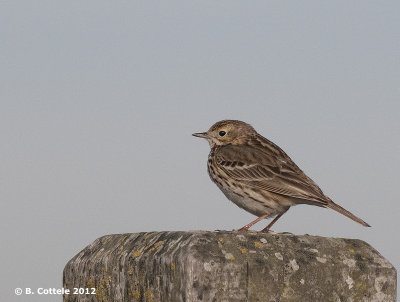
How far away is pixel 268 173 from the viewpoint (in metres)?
Result: 11.3

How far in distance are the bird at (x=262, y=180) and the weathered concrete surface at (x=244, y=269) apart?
16.9ft

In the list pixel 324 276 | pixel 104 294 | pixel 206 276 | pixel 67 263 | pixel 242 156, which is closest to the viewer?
pixel 206 276

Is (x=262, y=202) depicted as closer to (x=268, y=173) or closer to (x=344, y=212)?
(x=268, y=173)

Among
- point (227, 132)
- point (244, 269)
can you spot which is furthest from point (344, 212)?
point (244, 269)

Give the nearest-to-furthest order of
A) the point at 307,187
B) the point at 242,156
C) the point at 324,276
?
the point at 324,276 → the point at 307,187 → the point at 242,156

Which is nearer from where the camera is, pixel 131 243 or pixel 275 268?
pixel 275 268

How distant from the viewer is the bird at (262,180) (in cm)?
1074

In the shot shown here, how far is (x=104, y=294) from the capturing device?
5102mm

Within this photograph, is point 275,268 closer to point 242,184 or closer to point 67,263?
point 67,263

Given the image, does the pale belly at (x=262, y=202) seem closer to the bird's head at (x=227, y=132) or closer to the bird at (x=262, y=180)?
the bird at (x=262, y=180)

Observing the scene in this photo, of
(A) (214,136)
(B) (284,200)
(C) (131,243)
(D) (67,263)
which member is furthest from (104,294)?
(A) (214,136)

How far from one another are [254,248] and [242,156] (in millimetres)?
7250

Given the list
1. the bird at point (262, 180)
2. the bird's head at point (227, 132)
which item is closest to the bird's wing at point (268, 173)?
the bird at point (262, 180)

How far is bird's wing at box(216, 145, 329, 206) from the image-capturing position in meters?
10.8
